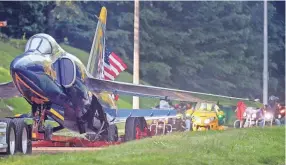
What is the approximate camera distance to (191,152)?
23.7 m

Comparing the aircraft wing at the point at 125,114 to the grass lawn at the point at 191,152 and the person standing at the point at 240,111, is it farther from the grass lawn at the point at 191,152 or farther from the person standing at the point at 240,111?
the person standing at the point at 240,111

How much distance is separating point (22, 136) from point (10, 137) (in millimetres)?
831

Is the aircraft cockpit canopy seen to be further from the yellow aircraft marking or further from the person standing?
the person standing

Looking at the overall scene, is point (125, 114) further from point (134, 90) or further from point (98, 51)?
point (98, 51)

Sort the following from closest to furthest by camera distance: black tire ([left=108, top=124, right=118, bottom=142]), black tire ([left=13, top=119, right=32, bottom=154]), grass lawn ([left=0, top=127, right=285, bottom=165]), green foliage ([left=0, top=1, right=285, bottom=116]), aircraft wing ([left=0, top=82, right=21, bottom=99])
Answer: grass lawn ([left=0, top=127, right=285, bottom=165])
black tire ([left=13, top=119, right=32, bottom=154])
aircraft wing ([left=0, top=82, right=21, bottom=99])
black tire ([left=108, top=124, right=118, bottom=142])
green foliage ([left=0, top=1, right=285, bottom=116])

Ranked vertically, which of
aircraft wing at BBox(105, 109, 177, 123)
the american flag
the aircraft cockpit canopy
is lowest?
aircraft wing at BBox(105, 109, 177, 123)

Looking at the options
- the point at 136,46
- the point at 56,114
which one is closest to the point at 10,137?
the point at 56,114

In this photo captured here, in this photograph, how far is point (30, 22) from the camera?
32.2 meters

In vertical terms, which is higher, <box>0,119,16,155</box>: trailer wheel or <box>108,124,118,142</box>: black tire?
<box>0,119,16,155</box>: trailer wheel

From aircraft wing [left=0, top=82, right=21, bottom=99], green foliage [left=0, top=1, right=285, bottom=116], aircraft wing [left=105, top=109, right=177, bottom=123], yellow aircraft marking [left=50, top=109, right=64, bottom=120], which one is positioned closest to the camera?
yellow aircraft marking [left=50, top=109, right=64, bottom=120]

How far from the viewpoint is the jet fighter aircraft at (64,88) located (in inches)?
981

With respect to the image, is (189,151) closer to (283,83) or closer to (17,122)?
(17,122)

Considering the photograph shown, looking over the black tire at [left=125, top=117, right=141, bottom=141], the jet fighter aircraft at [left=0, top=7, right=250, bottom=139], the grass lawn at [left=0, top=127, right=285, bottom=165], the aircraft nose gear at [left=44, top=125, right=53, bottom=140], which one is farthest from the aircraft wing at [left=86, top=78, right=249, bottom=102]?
the aircraft nose gear at [left=44, top=125, right=53, bottom=140]

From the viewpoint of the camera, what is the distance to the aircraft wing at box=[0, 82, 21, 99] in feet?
89.0
